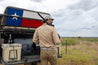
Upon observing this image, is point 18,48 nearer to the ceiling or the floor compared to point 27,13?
nearer to the floor

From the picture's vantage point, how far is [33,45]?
4.97 m

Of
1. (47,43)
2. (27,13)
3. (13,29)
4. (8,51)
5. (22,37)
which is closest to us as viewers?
(47,43)

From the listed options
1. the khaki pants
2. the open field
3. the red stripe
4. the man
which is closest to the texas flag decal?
the red stripe

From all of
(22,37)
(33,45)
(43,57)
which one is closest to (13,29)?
(22,37)

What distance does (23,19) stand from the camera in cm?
425

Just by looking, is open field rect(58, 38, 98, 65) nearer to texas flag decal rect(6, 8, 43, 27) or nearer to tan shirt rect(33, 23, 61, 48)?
texas flag decal rect(6, 8, 43, 27)

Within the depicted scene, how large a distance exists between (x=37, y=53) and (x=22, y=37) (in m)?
0.89

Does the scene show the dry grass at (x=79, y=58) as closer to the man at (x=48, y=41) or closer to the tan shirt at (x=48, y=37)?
the man at (x=48, y=41)

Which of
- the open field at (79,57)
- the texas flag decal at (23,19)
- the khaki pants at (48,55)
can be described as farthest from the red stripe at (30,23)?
the open field at (79,57)

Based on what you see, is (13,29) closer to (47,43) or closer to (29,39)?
(29,39)

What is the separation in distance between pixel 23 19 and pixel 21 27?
1.02ft

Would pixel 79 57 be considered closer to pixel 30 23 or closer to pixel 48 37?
pixel 30 23

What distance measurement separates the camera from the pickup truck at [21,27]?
3945 mm

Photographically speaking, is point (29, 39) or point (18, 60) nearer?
point (18, 60)
